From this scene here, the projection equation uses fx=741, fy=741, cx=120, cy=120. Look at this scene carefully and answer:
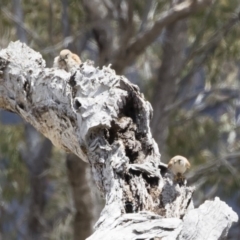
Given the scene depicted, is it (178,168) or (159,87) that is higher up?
(159,87)

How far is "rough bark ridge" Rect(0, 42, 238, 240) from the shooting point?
5.63ft

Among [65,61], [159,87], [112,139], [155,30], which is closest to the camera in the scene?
[112,139]

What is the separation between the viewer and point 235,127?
7172mm

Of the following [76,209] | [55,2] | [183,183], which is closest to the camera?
[183,183]

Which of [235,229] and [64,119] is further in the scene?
[235,229]

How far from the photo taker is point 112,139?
7.28ft

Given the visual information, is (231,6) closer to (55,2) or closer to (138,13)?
(138,13)

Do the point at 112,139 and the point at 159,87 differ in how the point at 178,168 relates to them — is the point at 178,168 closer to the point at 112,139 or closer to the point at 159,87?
the point at 112,139

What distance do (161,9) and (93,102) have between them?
4788 mm

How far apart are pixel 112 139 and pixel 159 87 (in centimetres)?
426

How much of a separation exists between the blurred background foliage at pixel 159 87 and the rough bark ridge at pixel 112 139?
3.14 meters

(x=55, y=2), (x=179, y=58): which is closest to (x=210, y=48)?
(x=179, y=58)

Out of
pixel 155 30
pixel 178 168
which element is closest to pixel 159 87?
pixel 155 30

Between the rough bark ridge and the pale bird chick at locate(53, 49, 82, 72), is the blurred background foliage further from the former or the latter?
the rough bark ridge
